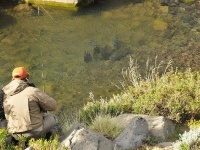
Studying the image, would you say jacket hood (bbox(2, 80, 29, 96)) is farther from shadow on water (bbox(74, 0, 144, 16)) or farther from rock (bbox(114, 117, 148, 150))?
shadow on water (bbox(74, 0, 144, 16))

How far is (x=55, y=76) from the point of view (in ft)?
39.7

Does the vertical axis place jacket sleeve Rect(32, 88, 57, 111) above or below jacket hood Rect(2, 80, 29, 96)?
below

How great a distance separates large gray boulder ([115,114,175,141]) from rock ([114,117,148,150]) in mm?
331

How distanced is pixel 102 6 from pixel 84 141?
34.5ft

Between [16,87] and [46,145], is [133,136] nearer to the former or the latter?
[46,145]

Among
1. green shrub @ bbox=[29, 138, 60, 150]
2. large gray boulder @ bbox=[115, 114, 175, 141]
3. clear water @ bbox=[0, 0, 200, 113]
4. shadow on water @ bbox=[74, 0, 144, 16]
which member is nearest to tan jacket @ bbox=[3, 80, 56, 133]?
green shrub @ bbox=[29, 138, 60, 150]

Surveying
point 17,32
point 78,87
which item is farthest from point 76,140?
point 17,32

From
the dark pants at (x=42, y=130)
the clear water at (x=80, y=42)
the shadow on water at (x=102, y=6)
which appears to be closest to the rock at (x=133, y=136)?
the dark pants at (x=42, y=130)

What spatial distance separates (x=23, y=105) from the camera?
22.5 feet

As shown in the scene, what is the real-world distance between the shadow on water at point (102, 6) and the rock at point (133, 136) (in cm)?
924

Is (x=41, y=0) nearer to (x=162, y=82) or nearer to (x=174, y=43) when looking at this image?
(x=174, y=43)

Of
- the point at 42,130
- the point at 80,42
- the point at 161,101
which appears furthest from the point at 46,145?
the point at 80,42

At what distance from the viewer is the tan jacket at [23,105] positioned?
22.4ft

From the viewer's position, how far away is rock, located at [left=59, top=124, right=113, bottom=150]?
6.66 m
